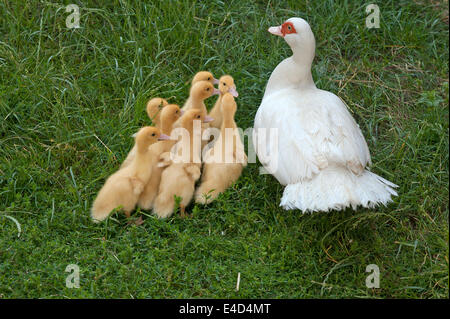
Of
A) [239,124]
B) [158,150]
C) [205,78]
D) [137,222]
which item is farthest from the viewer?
[239,124]

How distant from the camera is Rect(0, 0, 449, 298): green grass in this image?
167 inches

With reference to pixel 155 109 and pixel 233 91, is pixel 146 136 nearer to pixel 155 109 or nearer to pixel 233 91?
pixel 155 109

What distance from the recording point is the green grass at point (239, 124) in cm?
425

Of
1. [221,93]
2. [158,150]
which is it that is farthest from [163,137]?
Answer: [221,93]

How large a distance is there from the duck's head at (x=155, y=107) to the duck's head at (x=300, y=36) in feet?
3.54

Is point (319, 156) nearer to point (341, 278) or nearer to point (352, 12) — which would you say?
point (341, 278)

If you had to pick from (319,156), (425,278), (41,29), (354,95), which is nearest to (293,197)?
(319,156)

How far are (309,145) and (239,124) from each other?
1.19 meters

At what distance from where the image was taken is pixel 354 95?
5766mm

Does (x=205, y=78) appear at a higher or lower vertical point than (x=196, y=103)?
higher

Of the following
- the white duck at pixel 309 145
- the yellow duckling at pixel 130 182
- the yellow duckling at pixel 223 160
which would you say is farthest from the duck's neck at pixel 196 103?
the yellow duckling at pixel 130 182

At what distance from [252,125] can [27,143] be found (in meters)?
1.85

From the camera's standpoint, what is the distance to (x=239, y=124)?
5.49m

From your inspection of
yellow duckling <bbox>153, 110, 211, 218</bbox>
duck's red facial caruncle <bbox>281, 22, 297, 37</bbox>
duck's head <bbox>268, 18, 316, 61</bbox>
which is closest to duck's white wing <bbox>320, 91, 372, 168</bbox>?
duck's head <bbox>268, 18, 316, 61</bbox>
